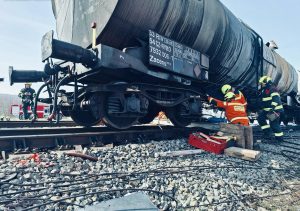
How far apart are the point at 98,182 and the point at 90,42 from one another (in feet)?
9.77

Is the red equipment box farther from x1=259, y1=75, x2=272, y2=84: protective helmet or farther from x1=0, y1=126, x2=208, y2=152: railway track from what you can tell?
x1=259, y1=75, x2=272, y2=84: protective helmet

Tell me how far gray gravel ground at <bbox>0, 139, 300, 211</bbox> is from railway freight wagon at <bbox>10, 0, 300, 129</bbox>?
138 cm

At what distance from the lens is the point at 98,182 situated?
2631 mm

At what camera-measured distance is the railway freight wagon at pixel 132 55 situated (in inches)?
165

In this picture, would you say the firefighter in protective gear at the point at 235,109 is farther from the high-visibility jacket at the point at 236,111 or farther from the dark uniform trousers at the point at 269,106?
the dark uniform trousers at the point at 269,106

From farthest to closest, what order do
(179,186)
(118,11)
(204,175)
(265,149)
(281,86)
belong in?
(281,86)
(265,149)
(118,11)
(204,175)
(179,186)

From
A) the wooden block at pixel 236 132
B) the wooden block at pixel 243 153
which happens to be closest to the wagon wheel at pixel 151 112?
the wooden block at pixel 236 132

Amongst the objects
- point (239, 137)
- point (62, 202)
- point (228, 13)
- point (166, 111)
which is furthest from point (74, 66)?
point (228, 13)

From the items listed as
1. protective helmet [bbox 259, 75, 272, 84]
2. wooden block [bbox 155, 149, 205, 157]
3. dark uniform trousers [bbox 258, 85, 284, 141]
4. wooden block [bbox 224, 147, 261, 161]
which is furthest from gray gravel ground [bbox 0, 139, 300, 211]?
protective helmet [bbox 259, 75, 272, 84]

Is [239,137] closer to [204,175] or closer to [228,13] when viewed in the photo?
[204,175]

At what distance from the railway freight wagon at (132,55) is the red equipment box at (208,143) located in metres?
1.09

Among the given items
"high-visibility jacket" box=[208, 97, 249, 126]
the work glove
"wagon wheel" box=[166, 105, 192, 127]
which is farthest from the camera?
the work glove

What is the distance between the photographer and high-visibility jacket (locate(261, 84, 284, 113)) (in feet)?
25.3

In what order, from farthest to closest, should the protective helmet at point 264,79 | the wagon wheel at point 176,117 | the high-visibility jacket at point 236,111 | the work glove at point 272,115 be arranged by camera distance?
1. the protective helmet at point 264,79
2. the work glove at point 272,115
3. the high-visibility jacket at point 236,111
4. the wagon wheel at point 176,117
